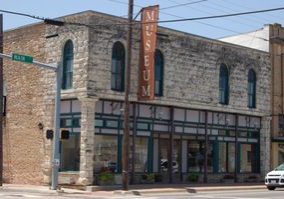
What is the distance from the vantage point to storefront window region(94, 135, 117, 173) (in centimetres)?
3147

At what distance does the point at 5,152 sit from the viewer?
117ft

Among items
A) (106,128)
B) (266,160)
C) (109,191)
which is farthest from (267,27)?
(109,191)

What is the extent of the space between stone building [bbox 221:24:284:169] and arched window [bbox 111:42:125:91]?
43.8 ft

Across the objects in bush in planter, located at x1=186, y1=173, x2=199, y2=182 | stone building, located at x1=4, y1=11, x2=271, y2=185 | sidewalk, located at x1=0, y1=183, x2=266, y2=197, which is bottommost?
sidewalk, located at x1=0, y1=183, x2=266, y2=197

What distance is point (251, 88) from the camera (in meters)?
40.0

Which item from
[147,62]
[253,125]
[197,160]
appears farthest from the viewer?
[253,125]

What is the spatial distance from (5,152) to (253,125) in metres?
16.1

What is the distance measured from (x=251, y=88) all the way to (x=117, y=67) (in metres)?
11.6

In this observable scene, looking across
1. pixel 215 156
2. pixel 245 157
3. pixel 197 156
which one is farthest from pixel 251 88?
pixel 197 156

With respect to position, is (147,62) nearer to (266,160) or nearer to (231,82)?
(231,82)

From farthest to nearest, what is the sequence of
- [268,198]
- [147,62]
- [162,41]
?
[162,41] → [147,62] → [268,198]

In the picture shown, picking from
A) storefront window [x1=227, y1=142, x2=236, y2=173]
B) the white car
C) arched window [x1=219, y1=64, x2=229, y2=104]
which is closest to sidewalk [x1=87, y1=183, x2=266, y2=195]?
the white car

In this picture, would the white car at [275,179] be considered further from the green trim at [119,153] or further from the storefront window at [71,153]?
the storefront window at [71,153]

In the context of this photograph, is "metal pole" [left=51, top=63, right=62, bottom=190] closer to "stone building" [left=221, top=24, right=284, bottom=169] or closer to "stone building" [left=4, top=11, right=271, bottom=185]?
"stone building" [left=4, top=11, right=271, bottom=185]
